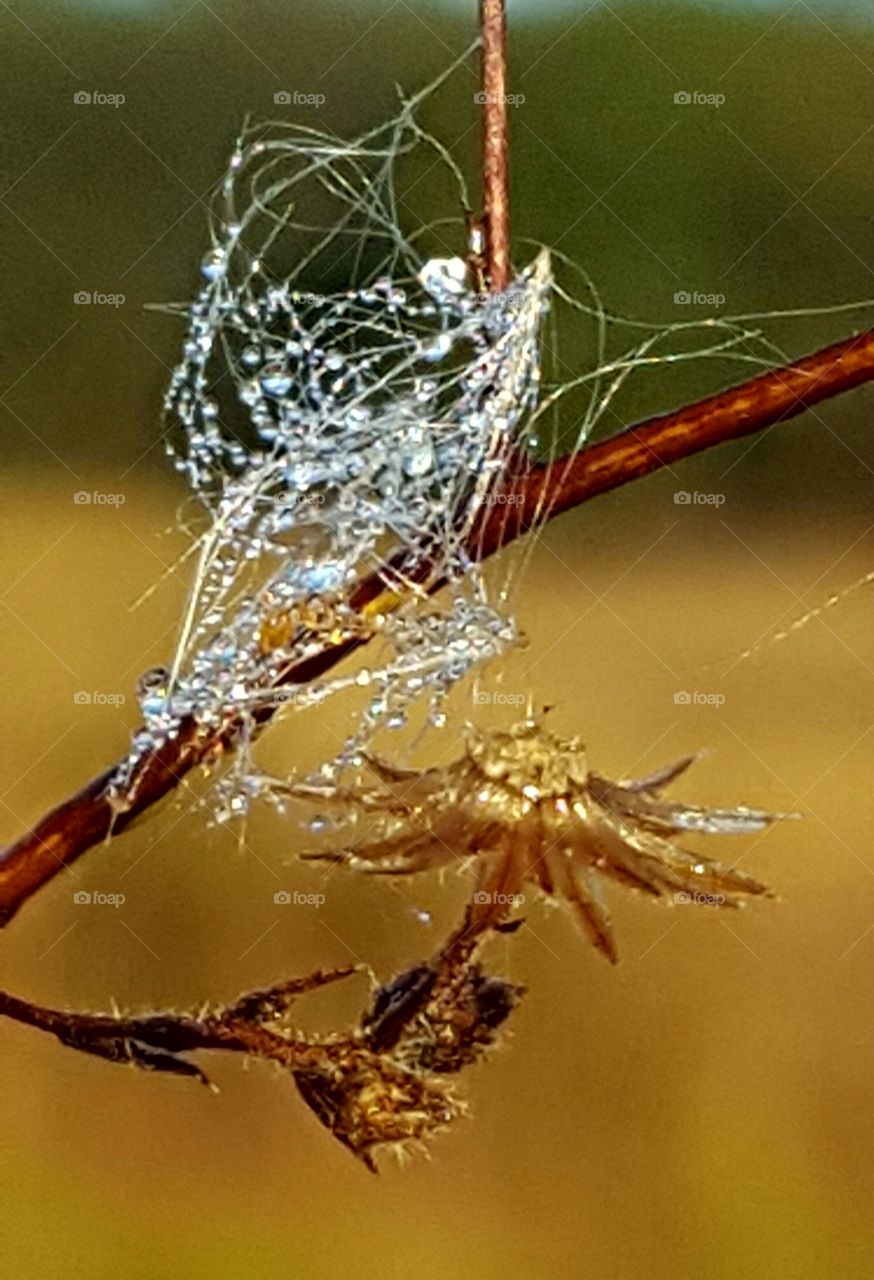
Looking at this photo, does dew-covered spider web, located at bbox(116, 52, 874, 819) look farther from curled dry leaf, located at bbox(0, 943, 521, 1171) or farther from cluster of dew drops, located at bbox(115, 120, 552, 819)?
curled dry leaf, located at bbox(0, 943, 521, 1171)

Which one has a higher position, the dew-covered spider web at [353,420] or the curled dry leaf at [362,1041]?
the dew-covered spider web at [353,420]

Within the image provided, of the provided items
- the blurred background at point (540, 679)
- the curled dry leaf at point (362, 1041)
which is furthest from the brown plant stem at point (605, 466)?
the curled dry leaf at point (362, 1041)

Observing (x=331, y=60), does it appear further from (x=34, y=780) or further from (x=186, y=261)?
(x=34, y=780)

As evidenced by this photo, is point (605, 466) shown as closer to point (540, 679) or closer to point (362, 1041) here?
point (540, 679)

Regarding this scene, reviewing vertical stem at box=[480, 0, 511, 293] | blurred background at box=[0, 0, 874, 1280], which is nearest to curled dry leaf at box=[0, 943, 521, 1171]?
blurred background at box=[0, 0, 874, 1280]

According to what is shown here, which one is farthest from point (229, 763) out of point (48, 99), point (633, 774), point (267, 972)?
point (48, 99)

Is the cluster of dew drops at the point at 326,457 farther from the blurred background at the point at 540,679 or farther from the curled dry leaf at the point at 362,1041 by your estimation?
the curled dry leaf at the point at 362,1041
